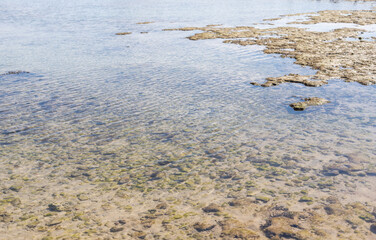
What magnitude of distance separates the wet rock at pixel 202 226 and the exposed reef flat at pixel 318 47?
14.1m

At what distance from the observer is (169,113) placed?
54.9 ft

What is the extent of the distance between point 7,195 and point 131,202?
13.1 feet

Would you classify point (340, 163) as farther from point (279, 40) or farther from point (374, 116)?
point (279, 40)

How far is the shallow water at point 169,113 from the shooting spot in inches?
496

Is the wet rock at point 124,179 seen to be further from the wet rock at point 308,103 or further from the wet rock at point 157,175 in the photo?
the wet rock at point 308,103

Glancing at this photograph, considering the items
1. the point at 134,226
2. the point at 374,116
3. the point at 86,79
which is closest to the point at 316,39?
the point at 374,116

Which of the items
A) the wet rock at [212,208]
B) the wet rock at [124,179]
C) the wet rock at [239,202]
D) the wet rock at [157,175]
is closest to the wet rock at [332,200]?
the wet rock at [239,202]

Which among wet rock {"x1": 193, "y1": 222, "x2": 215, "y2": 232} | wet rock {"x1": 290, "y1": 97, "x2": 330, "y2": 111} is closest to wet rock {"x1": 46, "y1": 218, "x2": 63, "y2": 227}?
wet rock {"x1": 193, "y1": 222, "x2": 215, "y2": 232}

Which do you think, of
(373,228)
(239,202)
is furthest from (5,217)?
(373,228)

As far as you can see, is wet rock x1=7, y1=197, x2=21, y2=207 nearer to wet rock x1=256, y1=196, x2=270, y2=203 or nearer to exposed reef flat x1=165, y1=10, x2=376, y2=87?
wet rock x1=256, y1=196, x2=270, y2=203

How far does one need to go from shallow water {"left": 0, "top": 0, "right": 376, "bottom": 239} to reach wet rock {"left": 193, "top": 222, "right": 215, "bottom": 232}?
274 centimetres

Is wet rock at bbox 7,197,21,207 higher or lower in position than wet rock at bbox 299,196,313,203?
higher

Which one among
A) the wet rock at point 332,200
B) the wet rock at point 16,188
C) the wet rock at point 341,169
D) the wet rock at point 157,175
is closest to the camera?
the wet rock at point 332,200

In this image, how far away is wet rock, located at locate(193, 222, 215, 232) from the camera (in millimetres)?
8352
